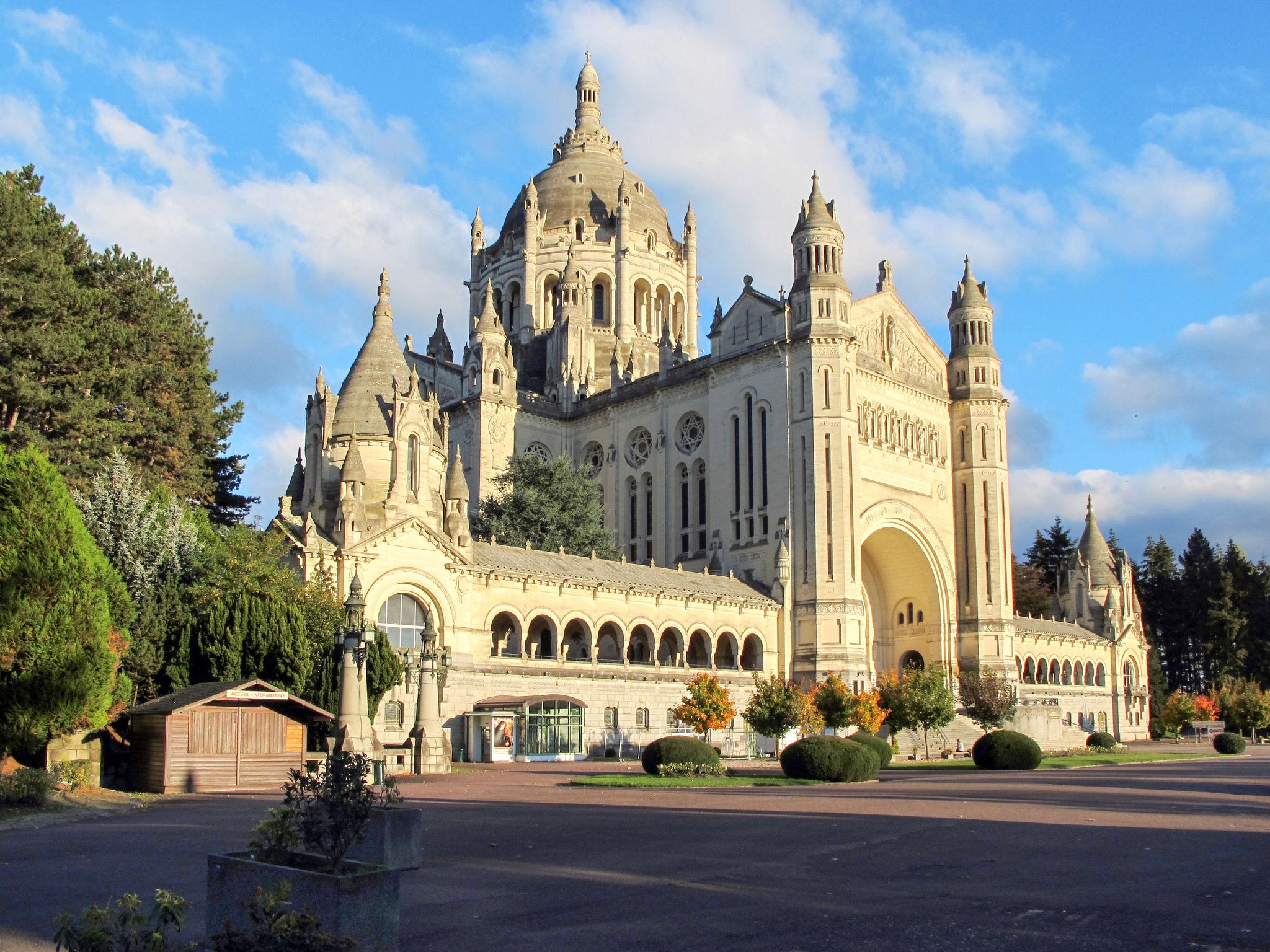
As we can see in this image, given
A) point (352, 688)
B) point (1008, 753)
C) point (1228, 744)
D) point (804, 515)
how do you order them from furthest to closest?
point (804, 515) → point (1228, 744) → point (1008, 753) → point (352, 688)

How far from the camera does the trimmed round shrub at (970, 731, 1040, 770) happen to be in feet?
125

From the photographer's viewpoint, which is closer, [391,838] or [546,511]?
[391,838]

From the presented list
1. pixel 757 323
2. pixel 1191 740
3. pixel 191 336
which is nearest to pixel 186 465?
pixel 191 336

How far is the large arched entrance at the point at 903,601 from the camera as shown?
67875 mm

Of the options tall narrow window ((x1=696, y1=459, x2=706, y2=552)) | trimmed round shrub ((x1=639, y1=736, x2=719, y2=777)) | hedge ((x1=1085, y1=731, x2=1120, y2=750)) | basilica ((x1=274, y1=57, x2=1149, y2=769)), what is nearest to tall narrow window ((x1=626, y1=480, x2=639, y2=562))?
basilica ((x1=274, y1=57, x2=1149, y2=769))

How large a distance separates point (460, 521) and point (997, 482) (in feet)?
122

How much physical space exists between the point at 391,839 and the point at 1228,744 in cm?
4762

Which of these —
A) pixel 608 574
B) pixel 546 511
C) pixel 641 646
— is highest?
pixel 546 511

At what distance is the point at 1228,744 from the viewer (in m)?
51.0

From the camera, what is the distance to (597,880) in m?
13.2

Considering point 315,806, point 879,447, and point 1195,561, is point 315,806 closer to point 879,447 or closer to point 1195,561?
point 879,447

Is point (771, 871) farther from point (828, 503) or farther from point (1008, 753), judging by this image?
point (828, 503)

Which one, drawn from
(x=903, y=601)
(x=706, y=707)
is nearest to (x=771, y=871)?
(x=706, y=707)

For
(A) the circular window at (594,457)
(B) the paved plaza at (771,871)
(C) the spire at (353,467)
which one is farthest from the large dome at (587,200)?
(B) the paved plaza at (771,871)
